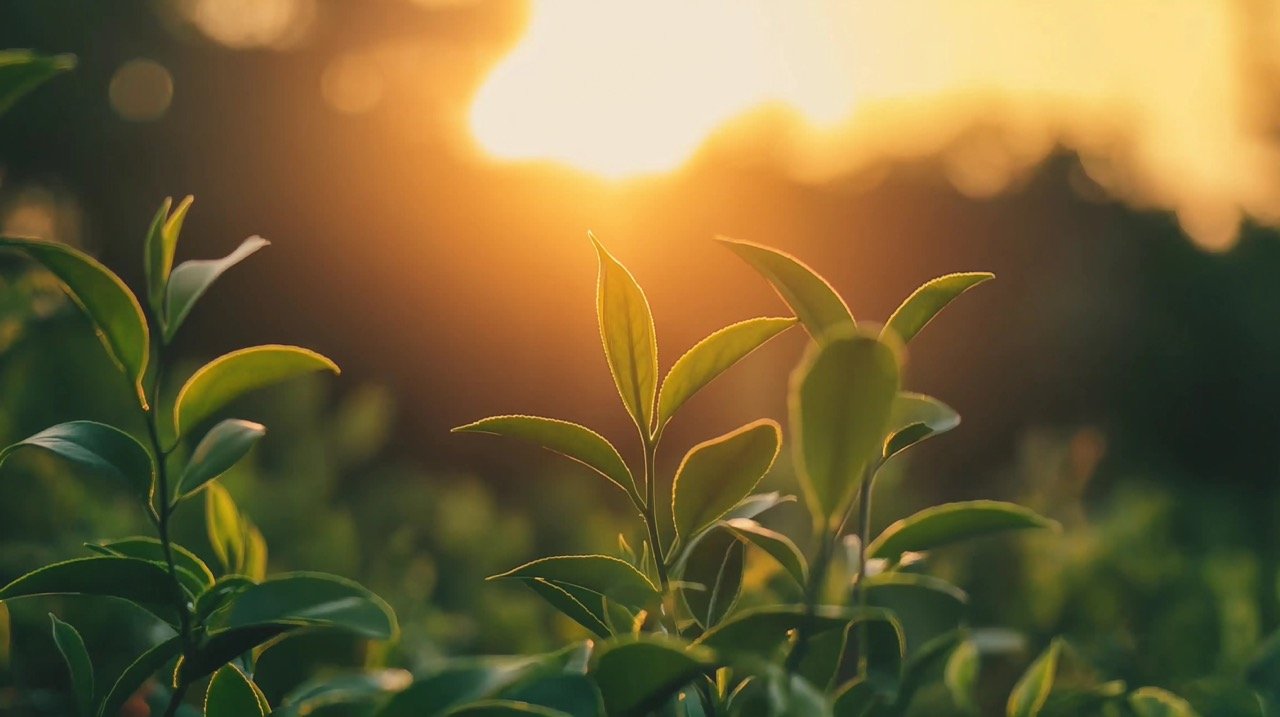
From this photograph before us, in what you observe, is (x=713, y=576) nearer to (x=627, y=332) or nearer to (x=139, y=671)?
(x=627, y=332)

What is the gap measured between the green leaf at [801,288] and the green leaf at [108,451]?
25 centimetres

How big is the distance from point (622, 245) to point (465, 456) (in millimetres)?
1306

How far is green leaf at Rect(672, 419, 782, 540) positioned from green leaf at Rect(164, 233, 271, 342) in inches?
7.6

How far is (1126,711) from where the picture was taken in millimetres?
561

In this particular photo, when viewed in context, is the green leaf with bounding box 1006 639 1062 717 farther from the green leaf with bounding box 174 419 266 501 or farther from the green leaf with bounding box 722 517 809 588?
the green leaf with bounding box 174 419 266 501

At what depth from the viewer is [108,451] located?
1.38ft

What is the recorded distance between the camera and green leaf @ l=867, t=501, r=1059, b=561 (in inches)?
15.7

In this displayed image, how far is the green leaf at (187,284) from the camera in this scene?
0.41 meters

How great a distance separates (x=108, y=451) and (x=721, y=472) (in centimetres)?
24

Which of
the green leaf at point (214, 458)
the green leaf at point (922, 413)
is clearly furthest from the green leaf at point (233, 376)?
the green leaf at point (922, 413)

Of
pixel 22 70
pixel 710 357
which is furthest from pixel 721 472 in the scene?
pixel 22 70

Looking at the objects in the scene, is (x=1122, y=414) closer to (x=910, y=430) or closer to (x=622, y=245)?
(x=622, y=245)

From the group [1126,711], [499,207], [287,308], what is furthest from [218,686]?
[287,308]

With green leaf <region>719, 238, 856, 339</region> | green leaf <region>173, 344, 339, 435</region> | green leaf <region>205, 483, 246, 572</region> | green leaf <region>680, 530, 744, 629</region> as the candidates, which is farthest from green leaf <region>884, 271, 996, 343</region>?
green leaf <region>205, 483, 246, 572</region>
